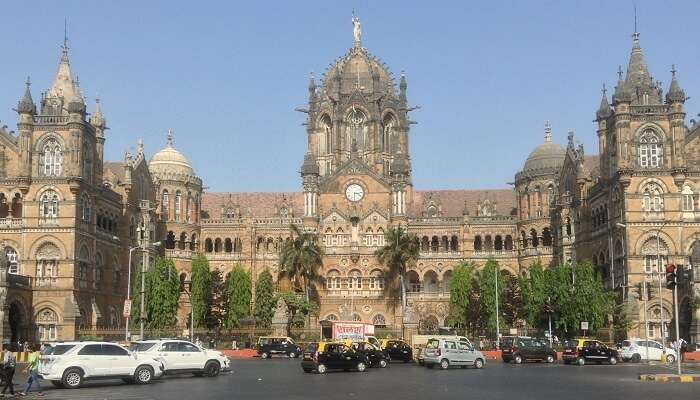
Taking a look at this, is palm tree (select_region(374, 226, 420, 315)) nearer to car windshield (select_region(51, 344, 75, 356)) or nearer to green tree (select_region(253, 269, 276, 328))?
green tree (select_region(253, 269, 276, 328))

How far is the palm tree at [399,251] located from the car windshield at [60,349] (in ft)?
188

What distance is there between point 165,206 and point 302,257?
2138 centimetres

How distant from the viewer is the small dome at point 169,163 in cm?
10531

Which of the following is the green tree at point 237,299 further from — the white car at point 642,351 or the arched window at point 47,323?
the white car at point 642,351

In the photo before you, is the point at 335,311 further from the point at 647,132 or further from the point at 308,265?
the point at 647,132

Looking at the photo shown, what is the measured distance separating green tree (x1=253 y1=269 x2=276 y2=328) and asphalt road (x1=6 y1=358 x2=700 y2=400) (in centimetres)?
4141

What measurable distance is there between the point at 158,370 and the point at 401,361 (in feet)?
80.3

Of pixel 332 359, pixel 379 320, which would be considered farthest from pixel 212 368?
pixel 379 320

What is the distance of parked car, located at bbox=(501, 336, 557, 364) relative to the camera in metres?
59.2

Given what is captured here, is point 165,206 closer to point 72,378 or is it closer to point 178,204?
point 178,204


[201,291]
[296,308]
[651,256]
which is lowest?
[296,308]

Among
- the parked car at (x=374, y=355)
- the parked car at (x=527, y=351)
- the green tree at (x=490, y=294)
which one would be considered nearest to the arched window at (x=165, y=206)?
the green tree at (x=490, y=294)

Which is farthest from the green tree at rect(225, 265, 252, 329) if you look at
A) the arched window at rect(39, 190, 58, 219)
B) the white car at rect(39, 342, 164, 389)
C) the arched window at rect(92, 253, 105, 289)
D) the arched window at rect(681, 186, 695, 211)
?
the white car at rect(39, 342, 164, 389)

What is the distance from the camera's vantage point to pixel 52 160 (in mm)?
80312
